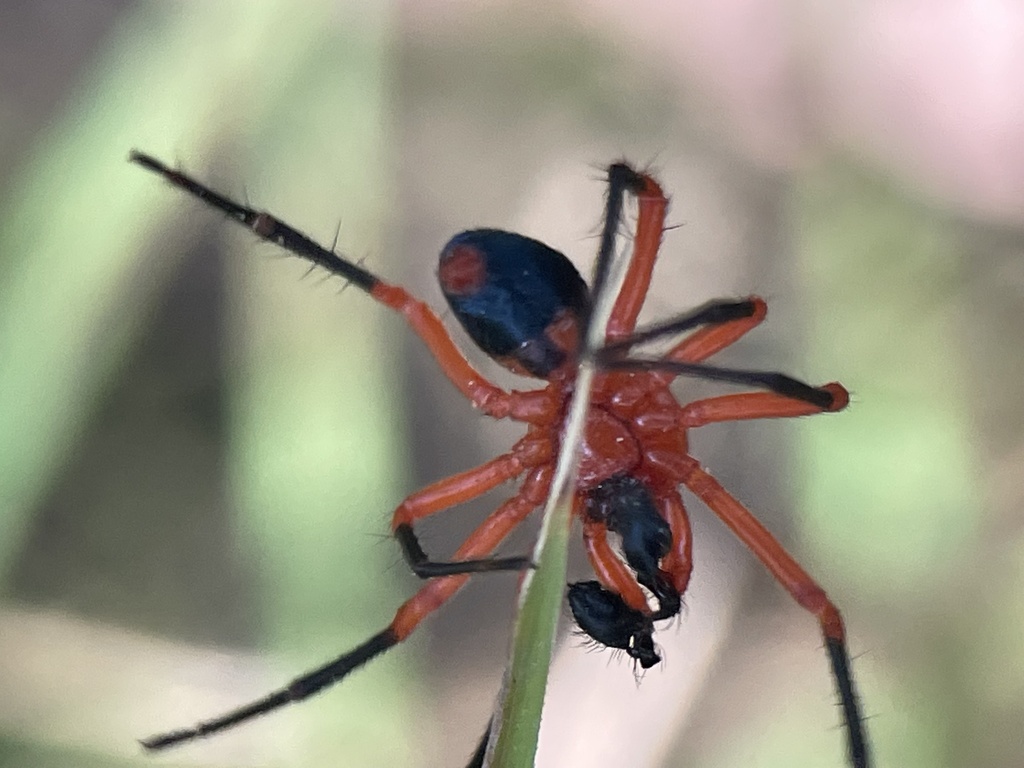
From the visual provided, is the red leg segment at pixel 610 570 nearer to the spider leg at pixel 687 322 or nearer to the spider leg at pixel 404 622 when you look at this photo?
the spider leg at pixel 404 622

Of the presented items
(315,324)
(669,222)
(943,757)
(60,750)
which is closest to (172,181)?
(315,324)

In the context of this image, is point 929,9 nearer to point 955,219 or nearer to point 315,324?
point 955,219

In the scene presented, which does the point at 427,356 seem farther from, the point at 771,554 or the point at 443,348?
the point at 771,554

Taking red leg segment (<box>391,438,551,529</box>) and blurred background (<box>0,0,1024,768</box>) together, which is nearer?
red leg segment (<box>391,438,551,529</box>)

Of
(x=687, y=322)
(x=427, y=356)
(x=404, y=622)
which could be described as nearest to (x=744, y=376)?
(x=687, y=322)

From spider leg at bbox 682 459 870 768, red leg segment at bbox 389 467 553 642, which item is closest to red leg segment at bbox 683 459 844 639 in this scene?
spider leg at bbox 682 459 870 768

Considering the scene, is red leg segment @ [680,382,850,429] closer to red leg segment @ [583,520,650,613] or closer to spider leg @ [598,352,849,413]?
spider leg @ [598,352,849,413]
